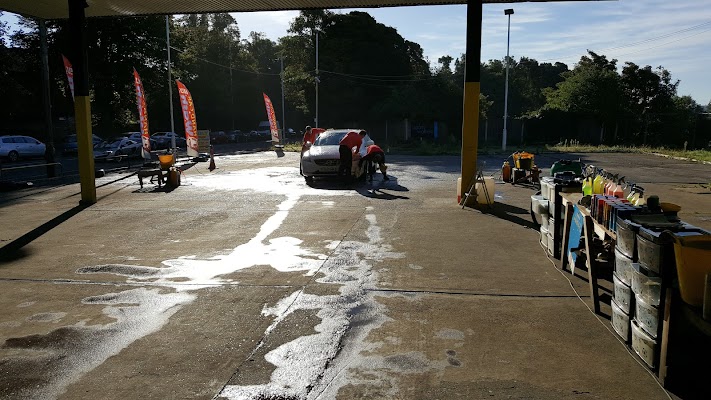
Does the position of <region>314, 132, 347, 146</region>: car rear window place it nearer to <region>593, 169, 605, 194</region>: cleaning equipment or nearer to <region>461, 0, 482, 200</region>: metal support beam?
<region>461, 0, 482, 200</region>: metal support beam

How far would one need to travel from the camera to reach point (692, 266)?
3828mm

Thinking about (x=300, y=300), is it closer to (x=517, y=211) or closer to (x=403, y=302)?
(x=403, y=302)

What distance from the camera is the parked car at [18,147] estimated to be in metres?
30.3

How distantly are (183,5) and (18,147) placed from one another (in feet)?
70.2

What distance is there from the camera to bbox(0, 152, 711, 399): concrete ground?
167 inches

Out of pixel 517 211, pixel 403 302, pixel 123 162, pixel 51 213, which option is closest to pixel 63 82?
→ pixel 123 162

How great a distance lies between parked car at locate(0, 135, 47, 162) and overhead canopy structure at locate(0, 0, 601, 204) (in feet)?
55.6

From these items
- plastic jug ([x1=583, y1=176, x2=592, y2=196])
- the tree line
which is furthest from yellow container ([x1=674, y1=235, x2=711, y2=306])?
the tree line

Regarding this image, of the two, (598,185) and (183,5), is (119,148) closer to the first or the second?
(183,5)

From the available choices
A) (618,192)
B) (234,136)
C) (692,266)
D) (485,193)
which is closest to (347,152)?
(485,193)

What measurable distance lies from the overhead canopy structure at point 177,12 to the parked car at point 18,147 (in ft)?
55.6

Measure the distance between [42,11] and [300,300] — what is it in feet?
49.1

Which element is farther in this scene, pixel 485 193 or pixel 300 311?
pixel 485 193

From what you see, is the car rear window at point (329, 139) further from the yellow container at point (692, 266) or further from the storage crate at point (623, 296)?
the yellow container at point (692, 266)
